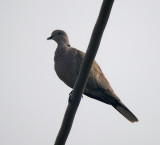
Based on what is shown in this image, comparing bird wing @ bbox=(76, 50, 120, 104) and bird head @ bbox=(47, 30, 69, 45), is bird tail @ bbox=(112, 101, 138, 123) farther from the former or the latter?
bird head @ bbox=(47, 30, 69, 45)

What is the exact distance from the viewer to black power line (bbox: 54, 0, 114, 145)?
2.07 meters

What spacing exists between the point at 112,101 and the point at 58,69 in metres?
0.86

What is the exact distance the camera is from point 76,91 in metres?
2.54

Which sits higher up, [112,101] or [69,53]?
[69,53]

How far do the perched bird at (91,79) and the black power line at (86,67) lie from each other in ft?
6.65

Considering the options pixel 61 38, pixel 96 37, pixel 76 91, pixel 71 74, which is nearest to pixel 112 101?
pixel 71 74

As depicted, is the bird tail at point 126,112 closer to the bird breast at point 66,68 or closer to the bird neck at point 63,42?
the bird breast at point 66,68

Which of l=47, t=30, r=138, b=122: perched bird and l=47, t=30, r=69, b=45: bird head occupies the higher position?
l=47, t=30, r=69, b=45: bird head

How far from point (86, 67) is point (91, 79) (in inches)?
86.5

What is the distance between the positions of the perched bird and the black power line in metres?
2.03

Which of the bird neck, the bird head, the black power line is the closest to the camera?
the black power line

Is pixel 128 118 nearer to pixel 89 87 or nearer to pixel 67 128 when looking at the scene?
pixel 89 87

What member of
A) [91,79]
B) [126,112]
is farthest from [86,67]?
[126,112]

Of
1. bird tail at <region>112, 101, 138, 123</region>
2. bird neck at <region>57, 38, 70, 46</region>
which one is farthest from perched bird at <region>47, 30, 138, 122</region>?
bird neck at <region>57, 38, 70, 46</region>
